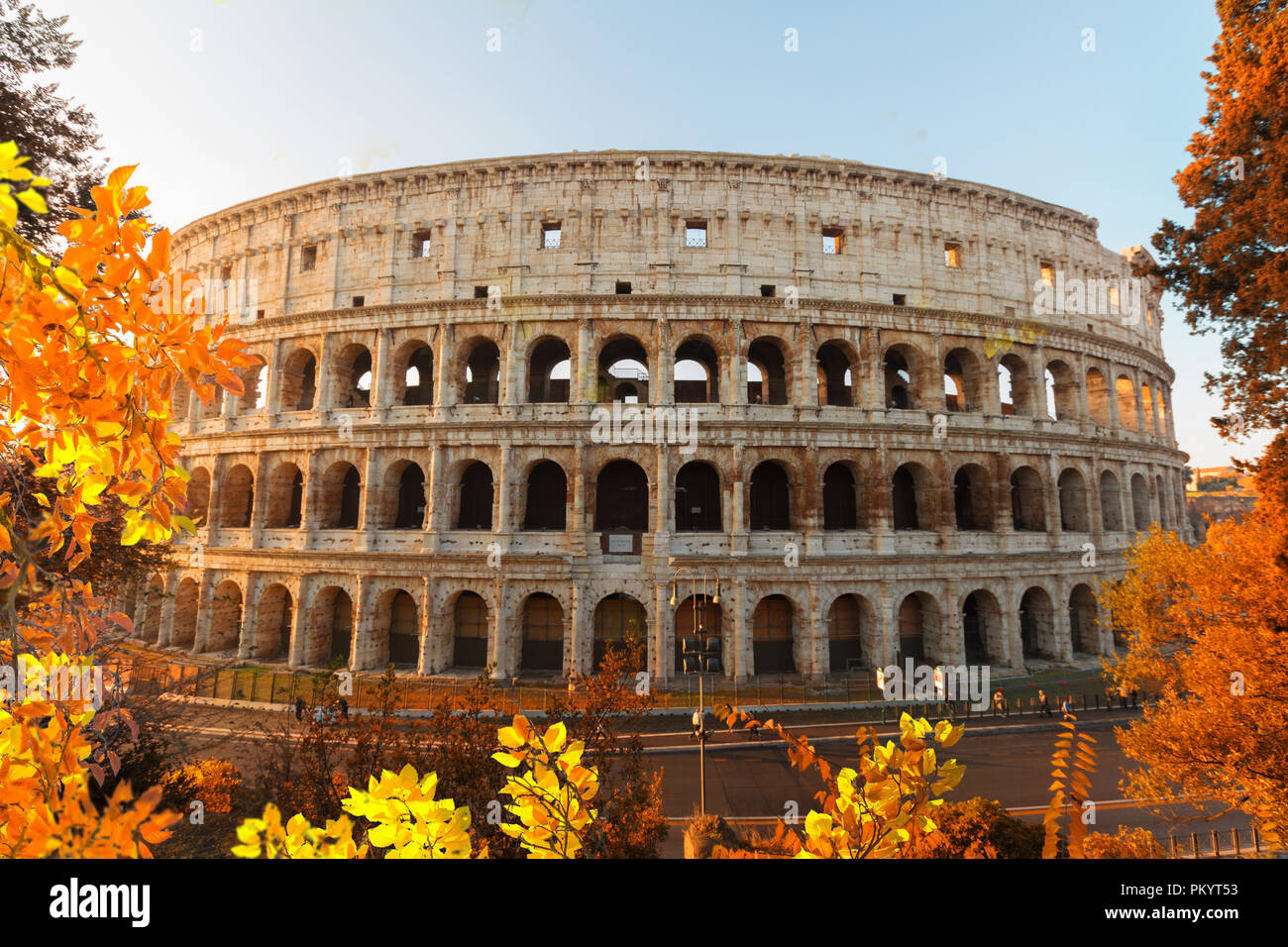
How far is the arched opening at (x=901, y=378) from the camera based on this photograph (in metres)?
25.5

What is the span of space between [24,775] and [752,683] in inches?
873

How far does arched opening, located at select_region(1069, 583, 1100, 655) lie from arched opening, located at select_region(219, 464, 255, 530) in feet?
140

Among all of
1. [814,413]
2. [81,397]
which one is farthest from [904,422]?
[81,397]

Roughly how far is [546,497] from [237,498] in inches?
642

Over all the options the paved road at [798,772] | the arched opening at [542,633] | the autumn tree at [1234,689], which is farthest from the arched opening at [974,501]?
the arched opening at [542,633]

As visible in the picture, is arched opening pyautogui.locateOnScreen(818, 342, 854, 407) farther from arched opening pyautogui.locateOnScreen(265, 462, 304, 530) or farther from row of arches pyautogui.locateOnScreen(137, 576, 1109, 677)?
arched opening pyautogui.locateOnScreen(265, 462, 304, 530)

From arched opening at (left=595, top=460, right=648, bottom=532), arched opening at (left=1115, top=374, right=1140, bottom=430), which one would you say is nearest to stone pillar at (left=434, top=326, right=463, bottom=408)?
arched opening at (left=595, top=460, right=648, bottom=532)

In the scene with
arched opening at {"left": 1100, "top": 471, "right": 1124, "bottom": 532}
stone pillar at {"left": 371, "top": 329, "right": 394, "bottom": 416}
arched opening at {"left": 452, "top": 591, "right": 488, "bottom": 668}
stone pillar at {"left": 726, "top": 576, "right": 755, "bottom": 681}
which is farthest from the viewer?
arched opening at {"left": 1100, "top": 471, "right": 1124, "bottom": 532}

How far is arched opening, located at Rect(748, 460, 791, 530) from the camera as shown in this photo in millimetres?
25594

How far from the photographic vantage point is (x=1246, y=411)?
35.3 ft

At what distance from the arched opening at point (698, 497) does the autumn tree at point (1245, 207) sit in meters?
16.7

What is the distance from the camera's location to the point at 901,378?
28.3 m
